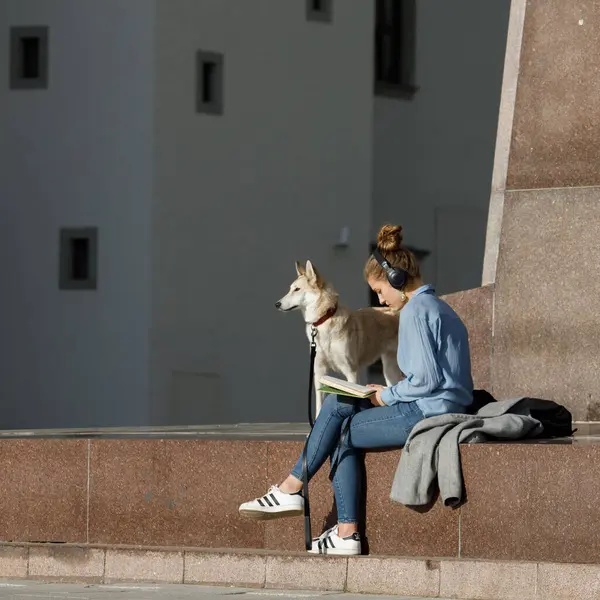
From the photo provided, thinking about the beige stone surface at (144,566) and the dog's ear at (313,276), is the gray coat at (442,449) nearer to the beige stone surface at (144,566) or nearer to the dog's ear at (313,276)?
the beige stone surface at (144,566)

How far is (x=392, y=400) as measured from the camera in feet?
31.9

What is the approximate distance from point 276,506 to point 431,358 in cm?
109

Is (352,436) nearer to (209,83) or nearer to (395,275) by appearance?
(395,275)

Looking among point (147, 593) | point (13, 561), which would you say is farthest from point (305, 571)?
point (13, 561)

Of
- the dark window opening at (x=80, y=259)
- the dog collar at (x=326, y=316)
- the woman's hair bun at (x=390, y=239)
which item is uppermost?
the woman's hair bun at (x=390, y=239)

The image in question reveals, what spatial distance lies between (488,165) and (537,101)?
24.8m

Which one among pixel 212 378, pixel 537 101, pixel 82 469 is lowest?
pixel 212 378

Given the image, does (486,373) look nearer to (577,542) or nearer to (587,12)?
(587,12)

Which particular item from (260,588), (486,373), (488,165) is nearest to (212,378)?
(488,165)

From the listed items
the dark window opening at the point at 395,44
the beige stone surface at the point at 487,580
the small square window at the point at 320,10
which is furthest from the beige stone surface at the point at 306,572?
the dark window opening at the point at 395,44

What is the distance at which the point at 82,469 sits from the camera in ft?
35.8

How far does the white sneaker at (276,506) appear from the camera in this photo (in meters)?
9.89

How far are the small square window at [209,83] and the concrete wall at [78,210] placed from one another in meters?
1.07

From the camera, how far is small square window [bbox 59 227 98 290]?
32188 mm
